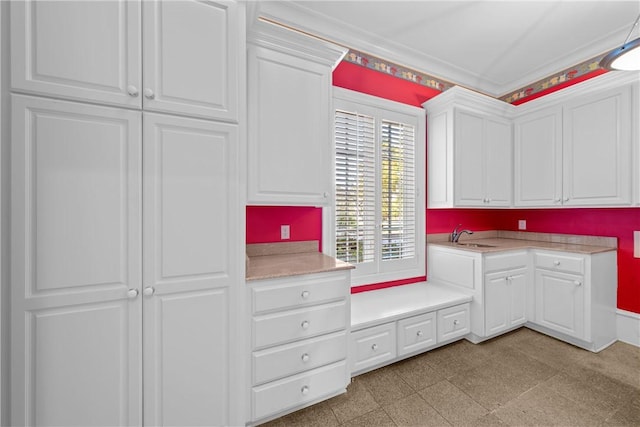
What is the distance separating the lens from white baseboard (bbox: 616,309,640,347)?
96.8 inches

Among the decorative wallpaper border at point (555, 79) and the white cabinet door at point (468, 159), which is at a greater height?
the decorative wallpaper border at point (555, 79)

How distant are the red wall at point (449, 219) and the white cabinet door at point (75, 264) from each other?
100 cm

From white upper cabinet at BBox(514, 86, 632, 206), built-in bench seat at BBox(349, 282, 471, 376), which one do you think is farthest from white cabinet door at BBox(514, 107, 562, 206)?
built-in bench seat at BBox(349, 282, 471, 376)

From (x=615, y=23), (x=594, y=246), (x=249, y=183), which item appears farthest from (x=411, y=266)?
(x=615, y=23)

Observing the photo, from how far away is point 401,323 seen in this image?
2.15 meters

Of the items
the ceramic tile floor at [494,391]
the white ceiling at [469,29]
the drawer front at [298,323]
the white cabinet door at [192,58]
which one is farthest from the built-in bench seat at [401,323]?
the white ceiling at [469,29]

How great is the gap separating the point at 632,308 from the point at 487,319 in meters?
1.40

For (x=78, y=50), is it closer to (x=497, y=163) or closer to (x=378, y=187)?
(x=378, y=187)

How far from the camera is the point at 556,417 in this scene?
5.32 feet

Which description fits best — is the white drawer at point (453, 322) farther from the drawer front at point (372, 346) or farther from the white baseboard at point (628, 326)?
the white baseboard at point (628, 326)

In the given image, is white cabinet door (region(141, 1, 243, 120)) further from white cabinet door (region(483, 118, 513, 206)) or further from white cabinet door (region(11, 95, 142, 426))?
white cabinet door (region(483, 118, 513, 206))

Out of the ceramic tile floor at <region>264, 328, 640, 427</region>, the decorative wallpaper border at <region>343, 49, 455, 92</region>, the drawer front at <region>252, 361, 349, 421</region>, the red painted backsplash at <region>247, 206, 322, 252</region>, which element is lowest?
the ceramic tile floor at <region>264, 328, 640, 427</region>

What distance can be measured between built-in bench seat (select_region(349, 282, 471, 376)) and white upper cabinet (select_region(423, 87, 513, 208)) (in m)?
0.98

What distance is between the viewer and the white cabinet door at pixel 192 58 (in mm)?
1228
